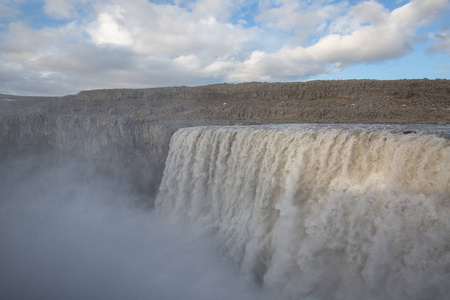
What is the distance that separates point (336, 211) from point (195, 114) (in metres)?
14.5

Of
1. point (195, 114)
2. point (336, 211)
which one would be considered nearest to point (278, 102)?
point (195, 114)

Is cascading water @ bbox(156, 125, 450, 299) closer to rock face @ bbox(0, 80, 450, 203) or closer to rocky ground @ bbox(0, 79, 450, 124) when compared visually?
rock face @ bbox(0, 80, 450, 203)

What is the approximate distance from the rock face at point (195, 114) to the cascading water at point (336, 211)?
6514mm

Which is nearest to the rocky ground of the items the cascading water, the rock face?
the rock face

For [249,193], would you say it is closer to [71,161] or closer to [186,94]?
[71,161]

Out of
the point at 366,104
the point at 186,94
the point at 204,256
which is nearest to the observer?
the point at 204,256

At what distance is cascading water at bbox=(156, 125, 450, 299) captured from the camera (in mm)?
4266

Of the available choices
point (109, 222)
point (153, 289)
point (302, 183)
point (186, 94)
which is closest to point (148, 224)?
point (109, 222)

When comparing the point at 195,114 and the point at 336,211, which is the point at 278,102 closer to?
the point at 195,114

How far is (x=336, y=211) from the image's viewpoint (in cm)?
554

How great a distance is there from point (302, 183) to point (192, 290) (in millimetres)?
4074

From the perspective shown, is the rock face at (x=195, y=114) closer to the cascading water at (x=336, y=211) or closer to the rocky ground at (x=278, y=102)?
the rocky ground at (x=278, y=102)

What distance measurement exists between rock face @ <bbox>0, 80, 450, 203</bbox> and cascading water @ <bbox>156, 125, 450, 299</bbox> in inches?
256

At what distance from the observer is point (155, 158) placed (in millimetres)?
14391
